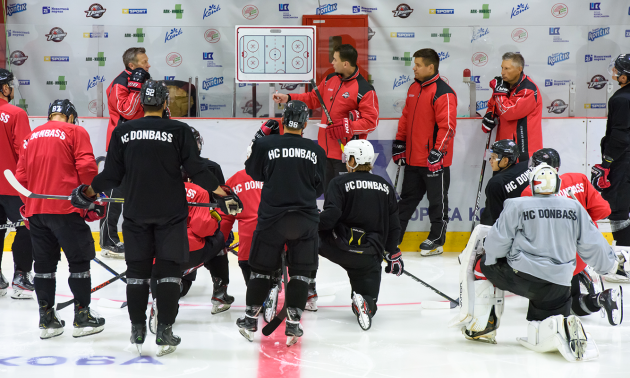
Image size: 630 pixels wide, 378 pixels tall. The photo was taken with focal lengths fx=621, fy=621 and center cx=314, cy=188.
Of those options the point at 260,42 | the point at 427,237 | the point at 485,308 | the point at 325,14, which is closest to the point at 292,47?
the point at 260,42

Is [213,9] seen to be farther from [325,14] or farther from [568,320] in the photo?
[568,320]

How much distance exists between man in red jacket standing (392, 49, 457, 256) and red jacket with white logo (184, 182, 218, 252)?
2497mm

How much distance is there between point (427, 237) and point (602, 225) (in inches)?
69.1

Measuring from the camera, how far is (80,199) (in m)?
3.19

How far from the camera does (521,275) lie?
127 inches

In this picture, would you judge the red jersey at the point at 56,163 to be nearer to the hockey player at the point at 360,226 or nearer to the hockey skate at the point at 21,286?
the hockey skate at the point at 21,286

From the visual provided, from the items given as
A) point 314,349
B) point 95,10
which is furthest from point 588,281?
point 95,10

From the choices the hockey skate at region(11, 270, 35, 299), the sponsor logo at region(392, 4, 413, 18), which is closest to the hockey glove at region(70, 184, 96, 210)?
the hockey skate at region(11, 270, 35, 299)

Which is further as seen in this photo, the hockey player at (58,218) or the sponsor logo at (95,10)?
the sponsor logo at (95,10)

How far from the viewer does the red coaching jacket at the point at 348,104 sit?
18.7 ft

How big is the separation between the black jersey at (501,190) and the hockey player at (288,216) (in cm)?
140

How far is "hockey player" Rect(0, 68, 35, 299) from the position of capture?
14.1 feet

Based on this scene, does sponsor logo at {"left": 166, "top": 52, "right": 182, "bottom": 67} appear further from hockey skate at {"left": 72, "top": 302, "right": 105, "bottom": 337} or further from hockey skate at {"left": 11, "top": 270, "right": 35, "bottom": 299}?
hockey skate at {"left": 72, "top": 302, "right": 105, "bottom": 337}

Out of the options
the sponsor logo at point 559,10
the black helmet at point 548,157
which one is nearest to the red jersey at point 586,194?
the black helmet at point 548,157
